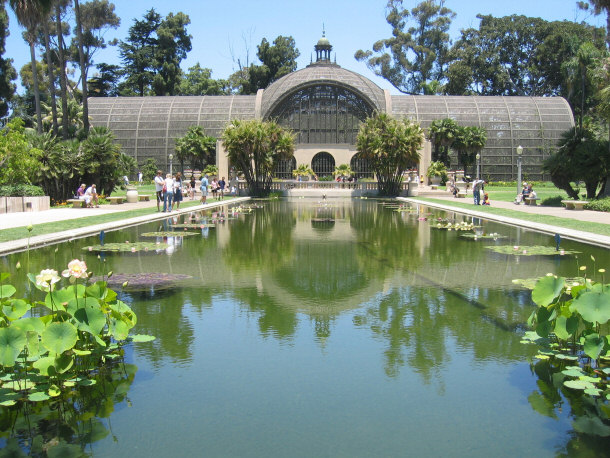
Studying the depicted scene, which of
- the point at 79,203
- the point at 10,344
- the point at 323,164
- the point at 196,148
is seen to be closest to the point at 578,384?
the point at 10,344

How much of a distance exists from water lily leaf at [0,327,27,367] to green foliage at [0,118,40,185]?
2583 centimetres

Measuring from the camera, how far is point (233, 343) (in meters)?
7.14

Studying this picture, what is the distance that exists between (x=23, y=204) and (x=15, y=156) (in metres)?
2.52

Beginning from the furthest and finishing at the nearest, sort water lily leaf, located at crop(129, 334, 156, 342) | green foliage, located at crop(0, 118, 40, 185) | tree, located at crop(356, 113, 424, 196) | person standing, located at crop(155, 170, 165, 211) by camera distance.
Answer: tree, located at crop(356, 113, 424, 196)
green foliage, located at crop(0, 118, 40, 185)
person standing, located at crop(155, 170, 165, 211)
water lily leaf, located at crop(129, 334, 156, 342)

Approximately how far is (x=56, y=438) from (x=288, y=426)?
1.71m

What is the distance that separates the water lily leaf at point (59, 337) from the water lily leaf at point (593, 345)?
178 inches

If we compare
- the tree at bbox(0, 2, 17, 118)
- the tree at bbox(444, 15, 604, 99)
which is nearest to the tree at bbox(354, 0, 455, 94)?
the tree at bbox(444, 15, 604, 99)

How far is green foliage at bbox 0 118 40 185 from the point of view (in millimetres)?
28516

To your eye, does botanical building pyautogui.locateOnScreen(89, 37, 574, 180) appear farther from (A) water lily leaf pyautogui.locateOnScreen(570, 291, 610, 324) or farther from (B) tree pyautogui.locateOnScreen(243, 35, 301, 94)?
(A) water lily leaf pyautogui.locateOnScreen(570, 291, 610, 324)

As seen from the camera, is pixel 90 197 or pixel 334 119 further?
pixel 334 119

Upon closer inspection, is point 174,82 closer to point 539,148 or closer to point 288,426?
point 539,148

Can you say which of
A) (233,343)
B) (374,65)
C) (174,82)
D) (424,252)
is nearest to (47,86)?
(174,82)

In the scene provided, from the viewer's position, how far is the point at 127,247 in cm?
1513

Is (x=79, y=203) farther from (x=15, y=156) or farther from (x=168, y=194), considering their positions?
(x=168, y=194)
